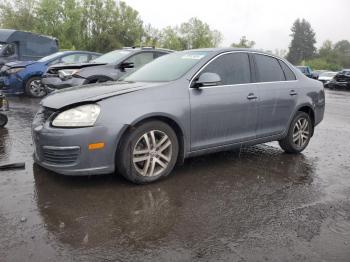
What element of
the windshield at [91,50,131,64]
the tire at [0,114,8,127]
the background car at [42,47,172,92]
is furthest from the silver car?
the windshield at [91,50,131,64]

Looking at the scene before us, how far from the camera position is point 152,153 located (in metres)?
4.39

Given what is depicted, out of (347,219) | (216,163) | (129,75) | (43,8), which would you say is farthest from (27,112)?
(43,8)

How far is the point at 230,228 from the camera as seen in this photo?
11.2ft

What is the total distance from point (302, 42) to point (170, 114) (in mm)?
114673

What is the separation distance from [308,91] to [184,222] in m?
3.64

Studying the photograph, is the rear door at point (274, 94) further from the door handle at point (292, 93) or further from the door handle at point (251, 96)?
the door handle at point (251, 96)

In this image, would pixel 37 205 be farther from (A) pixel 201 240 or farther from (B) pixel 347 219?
(B) pixel 347 219

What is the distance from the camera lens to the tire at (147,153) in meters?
4.18

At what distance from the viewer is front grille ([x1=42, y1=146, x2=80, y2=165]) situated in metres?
3.96

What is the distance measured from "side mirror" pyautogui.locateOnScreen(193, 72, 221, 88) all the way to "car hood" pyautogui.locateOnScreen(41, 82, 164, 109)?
48 cm

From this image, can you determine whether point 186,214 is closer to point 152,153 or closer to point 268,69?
point 152,153

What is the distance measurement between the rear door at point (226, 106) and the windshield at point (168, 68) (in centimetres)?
23

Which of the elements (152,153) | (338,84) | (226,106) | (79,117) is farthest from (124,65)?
(338,84)

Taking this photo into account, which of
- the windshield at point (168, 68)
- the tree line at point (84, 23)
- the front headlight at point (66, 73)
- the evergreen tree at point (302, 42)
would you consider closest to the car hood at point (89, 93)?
the windshield at point (168, 68)
